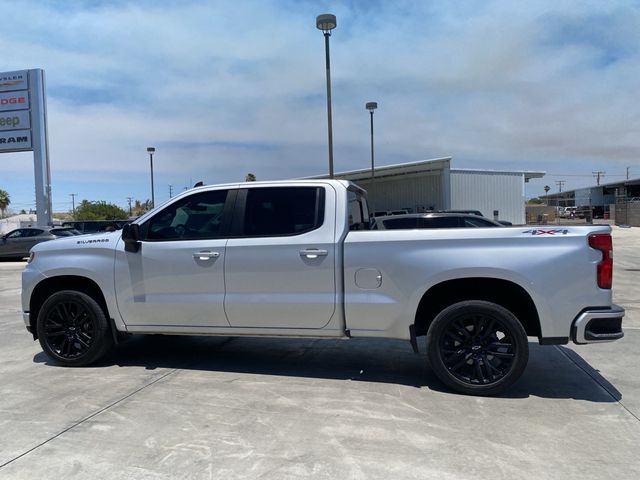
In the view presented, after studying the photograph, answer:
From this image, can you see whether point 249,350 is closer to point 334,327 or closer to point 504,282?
point 334,327

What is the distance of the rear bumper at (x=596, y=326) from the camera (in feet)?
14.7

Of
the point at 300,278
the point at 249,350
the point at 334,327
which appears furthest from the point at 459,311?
the point at 249,350

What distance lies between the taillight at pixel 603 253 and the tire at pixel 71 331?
15.8ft

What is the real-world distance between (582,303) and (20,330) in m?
7.62

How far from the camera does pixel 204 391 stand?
16.5ft

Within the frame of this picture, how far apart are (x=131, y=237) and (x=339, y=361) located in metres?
2.62

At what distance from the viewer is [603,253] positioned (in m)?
4.52

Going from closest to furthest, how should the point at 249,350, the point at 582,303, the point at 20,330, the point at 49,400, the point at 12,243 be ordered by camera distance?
the point at 582,303 → the point at 49,400 → the point at 249,350 → the point at 20,330 → the point at 12,243

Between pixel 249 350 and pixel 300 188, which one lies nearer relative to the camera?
pixel 300 188

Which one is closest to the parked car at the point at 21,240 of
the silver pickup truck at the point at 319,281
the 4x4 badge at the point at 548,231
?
the silver pickup truck at the point at 319,281

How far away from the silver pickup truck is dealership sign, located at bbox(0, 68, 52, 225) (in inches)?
1050

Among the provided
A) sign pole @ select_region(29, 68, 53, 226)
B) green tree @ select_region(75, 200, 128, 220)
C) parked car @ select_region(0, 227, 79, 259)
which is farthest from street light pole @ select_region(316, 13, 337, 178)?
green tree @ select_region(75, 200, 128, 220)

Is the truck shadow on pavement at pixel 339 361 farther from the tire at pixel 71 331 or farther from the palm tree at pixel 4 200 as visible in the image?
the palm tree at pixel 4 200

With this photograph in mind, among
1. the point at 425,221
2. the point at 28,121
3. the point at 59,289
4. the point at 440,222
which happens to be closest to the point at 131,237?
the point at 59,289
